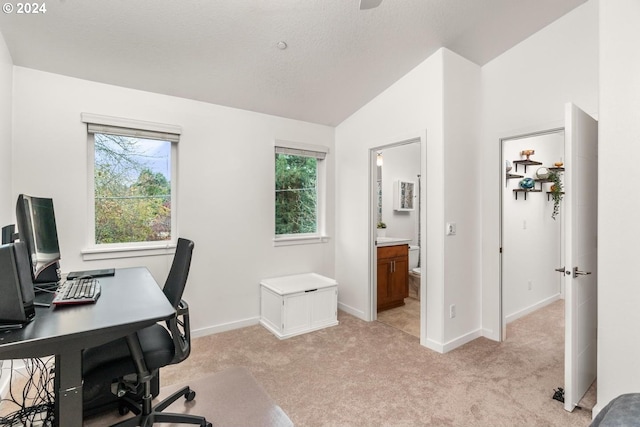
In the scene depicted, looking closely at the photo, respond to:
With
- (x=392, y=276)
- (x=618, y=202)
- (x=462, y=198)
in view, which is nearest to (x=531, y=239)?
(x=462, y=198)

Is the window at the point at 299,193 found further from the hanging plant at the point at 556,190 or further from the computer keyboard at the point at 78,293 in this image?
the hanging plant at the point at 556,190

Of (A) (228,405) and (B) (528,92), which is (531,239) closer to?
(B) (528,92)

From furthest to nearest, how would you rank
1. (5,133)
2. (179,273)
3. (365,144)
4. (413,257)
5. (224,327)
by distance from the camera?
1. (413,257)
2. (365,144)
3. (224,327)
4. (5,133)
5. (179,273)

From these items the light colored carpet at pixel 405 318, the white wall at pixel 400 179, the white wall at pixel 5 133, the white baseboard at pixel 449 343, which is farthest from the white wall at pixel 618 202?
the white wall at pixel 5 133

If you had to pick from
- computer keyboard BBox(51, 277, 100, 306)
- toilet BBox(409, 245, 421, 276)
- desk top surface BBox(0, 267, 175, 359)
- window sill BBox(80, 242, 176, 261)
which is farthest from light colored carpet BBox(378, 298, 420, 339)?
computer keyboard BBox(51, 277, 100, 306)

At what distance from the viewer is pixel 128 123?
273cm

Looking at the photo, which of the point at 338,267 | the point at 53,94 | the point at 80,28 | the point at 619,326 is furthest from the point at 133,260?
the point at 619,326

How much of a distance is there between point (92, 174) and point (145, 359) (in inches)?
75.5

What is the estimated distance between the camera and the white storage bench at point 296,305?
3127mm

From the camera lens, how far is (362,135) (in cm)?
364

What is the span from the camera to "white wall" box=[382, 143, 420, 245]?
4.84 metres

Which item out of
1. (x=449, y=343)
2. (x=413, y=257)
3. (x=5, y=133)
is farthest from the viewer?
(x=413, y=257)

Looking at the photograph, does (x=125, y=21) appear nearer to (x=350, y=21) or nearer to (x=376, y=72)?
(x=350, y=21)

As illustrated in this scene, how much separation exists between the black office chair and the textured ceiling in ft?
4.90
